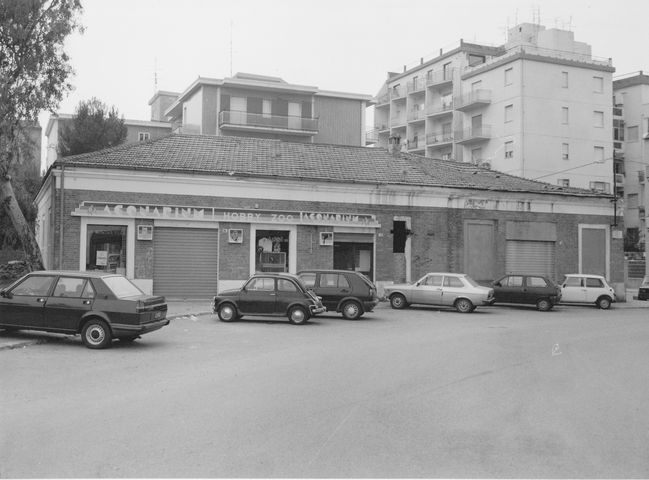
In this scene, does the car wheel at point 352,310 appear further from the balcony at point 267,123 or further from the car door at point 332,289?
the balcony at point 267,123

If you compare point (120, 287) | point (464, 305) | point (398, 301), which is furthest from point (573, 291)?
point (120, 287)

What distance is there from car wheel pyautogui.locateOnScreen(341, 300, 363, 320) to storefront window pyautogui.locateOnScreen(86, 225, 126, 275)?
31.2 ft

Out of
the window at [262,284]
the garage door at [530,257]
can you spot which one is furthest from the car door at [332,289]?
the garage door at [530,257]

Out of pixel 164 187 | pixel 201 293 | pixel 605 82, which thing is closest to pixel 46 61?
pixel 164 187

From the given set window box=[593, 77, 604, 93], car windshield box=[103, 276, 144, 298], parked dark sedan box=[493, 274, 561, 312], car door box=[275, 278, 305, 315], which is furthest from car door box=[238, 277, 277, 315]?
window box=[593, 77, 604, 93]

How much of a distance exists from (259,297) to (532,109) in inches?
1597

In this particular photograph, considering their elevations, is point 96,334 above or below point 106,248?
below

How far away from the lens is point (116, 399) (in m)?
8.10

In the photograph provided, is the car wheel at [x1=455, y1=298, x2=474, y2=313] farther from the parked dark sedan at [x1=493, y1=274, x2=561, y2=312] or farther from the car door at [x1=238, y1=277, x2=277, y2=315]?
the car door at [x1=238, y1=277, x2=277, y2=315]

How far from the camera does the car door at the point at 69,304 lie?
41.7ft

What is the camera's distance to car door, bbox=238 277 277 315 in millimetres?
18000

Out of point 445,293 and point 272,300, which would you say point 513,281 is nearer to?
point 445,293

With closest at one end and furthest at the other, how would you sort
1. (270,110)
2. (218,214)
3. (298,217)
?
(218,214) < (298,217) < (270,110)

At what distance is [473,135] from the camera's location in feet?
184
